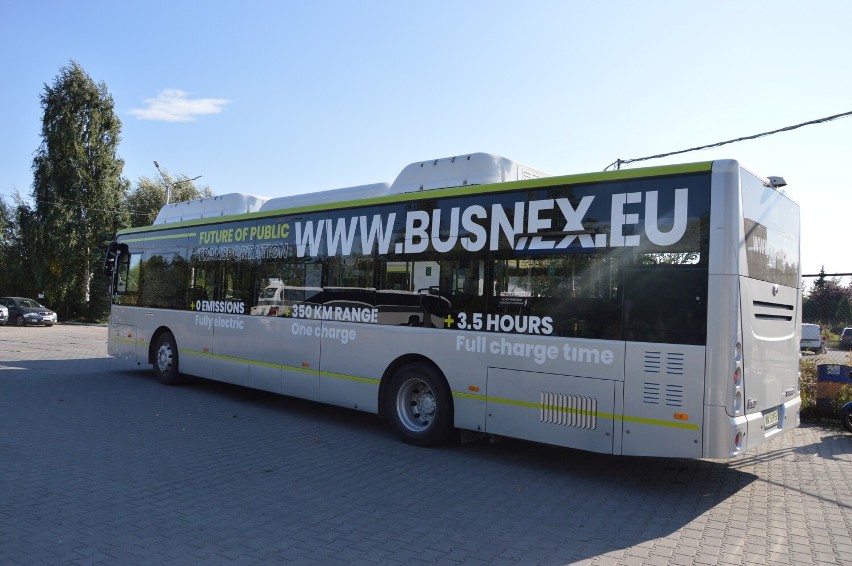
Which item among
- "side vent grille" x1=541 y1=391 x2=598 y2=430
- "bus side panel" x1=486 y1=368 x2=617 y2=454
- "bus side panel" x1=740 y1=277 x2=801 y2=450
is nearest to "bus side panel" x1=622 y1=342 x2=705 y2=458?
"bus side panel" x1=486 y1=368 x2=617 y2=454

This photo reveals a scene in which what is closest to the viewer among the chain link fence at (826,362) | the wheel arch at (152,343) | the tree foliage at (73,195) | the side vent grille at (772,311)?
the side vent grille at (772,311)

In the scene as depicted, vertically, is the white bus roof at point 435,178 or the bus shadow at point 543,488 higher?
the white bus roof at point 435,178

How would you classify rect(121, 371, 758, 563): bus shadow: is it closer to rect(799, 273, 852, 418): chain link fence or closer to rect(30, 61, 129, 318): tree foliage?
rect(799, 273, 852, 418): chain link fence

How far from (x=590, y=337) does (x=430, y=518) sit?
99.3 inches

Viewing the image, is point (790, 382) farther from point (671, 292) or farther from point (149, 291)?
point (149, 291)

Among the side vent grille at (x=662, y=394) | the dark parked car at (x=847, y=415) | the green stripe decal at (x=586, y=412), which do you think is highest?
the side vent grille at (x=662, y=394)

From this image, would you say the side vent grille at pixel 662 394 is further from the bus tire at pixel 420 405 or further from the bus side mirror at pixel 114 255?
the bus side mirror at pixel 114 255

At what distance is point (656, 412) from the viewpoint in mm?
6152

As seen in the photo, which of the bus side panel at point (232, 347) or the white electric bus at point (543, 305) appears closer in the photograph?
the white electric bus at point (543, 305)

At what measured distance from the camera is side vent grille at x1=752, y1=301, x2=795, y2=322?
6.36m

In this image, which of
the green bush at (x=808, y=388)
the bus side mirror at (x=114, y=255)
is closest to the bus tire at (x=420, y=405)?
the green bush at (x=808, y=388)

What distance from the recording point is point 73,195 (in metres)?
39.2

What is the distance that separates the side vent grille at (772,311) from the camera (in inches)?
250

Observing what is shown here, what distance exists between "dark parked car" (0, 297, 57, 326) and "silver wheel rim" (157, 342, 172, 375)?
2405cm
